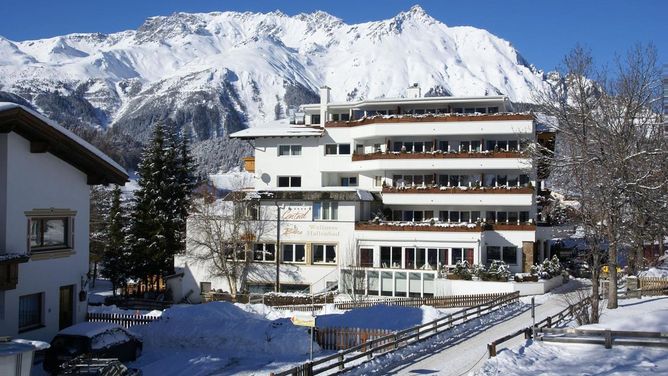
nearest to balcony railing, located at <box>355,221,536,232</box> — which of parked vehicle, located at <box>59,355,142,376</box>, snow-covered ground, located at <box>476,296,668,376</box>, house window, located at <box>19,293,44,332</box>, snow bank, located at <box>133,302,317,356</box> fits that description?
snow bank, located at <box>133,302,317,356</box>

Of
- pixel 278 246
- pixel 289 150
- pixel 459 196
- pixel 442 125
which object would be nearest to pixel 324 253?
pixel 278 246

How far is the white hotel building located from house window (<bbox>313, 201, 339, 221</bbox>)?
0.07 m

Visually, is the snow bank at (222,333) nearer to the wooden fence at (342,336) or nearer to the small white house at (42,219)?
the wooden fence at (342,336)

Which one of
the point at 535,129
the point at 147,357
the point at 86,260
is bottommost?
the point at 147,357

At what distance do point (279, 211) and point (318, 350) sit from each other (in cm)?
2052

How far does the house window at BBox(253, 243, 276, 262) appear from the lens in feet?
161

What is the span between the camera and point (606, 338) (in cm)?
2270

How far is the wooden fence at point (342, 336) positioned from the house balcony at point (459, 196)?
76.9 feet

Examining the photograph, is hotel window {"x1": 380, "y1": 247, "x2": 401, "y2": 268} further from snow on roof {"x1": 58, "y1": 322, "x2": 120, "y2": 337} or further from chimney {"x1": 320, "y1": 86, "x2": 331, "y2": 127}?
snow on roof {"x1": 58, "y1": 322, "x2": 120, "y2": 337}

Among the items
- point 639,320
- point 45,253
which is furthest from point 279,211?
point 639,320

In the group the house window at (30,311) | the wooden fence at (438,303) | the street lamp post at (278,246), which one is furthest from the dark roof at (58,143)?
the street lamp post at (278,246)

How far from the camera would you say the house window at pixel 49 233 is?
84.4 ft

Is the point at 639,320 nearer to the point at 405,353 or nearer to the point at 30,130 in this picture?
the point at 405,353

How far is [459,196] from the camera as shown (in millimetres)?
49750
